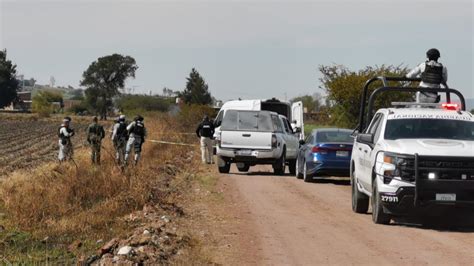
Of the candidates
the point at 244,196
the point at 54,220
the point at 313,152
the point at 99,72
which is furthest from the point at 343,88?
the point at 99,72

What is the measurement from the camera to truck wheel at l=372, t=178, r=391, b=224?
41.8 feet

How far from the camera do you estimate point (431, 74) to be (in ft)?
47.8

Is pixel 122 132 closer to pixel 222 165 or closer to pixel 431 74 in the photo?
pixel 222 165

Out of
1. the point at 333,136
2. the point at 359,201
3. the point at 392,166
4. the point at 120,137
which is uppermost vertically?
the point at 392,166

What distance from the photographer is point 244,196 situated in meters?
18.0

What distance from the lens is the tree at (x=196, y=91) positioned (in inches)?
4456

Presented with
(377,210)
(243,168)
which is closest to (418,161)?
(377,210)

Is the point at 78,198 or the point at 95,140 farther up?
the point at 95,140

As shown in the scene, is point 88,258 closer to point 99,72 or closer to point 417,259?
point 417,259

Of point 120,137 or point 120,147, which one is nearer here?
point 120,147

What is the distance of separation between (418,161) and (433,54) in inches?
122

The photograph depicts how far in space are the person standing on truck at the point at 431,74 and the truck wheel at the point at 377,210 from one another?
8.87 ft

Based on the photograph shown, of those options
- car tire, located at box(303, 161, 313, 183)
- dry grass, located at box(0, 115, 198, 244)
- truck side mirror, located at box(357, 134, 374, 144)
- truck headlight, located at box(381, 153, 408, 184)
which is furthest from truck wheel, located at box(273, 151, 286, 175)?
truck headlight, located at box(381, 153, 408, 184)

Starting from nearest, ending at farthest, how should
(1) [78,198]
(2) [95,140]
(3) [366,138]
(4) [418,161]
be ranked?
(4) [418,161] < (3) [366,138] < (1) [78,198] < (2) [95,140]
